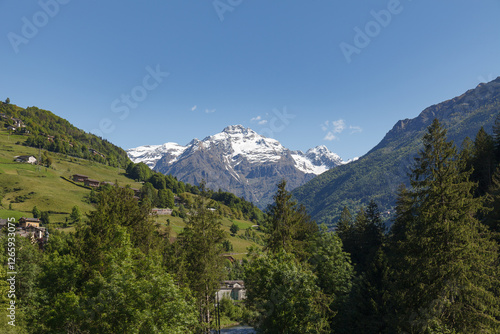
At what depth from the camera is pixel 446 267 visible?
1969 cm

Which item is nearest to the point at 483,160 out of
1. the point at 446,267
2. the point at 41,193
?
the point at 446,267

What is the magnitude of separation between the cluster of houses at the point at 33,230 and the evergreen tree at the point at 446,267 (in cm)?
9946

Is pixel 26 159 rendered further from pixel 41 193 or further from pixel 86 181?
pixel 41 193

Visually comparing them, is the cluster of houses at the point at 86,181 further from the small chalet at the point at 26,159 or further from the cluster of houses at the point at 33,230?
the cluster of houses at the point at 33,230

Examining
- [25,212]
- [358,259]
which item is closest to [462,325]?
[358,259]

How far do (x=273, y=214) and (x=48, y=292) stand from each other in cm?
2380

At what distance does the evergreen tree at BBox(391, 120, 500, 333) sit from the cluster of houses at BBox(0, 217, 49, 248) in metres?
99.5

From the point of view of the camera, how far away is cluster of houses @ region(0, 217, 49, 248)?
92438 mm

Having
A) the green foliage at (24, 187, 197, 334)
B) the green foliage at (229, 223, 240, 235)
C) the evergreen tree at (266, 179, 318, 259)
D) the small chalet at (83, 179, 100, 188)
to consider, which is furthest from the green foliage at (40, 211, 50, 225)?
the evergreen tree at (266, 179, 318, 259)

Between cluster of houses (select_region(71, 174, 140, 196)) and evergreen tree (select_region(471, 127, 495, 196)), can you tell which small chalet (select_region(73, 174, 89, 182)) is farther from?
evergreen tree (select_region(471, 127, 495, 196))

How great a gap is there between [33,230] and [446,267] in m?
114

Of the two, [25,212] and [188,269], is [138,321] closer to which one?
[188,269]

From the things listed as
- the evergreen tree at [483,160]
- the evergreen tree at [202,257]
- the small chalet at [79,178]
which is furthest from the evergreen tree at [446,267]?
the small chalet at [79,178]

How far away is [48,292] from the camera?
84.8ft
